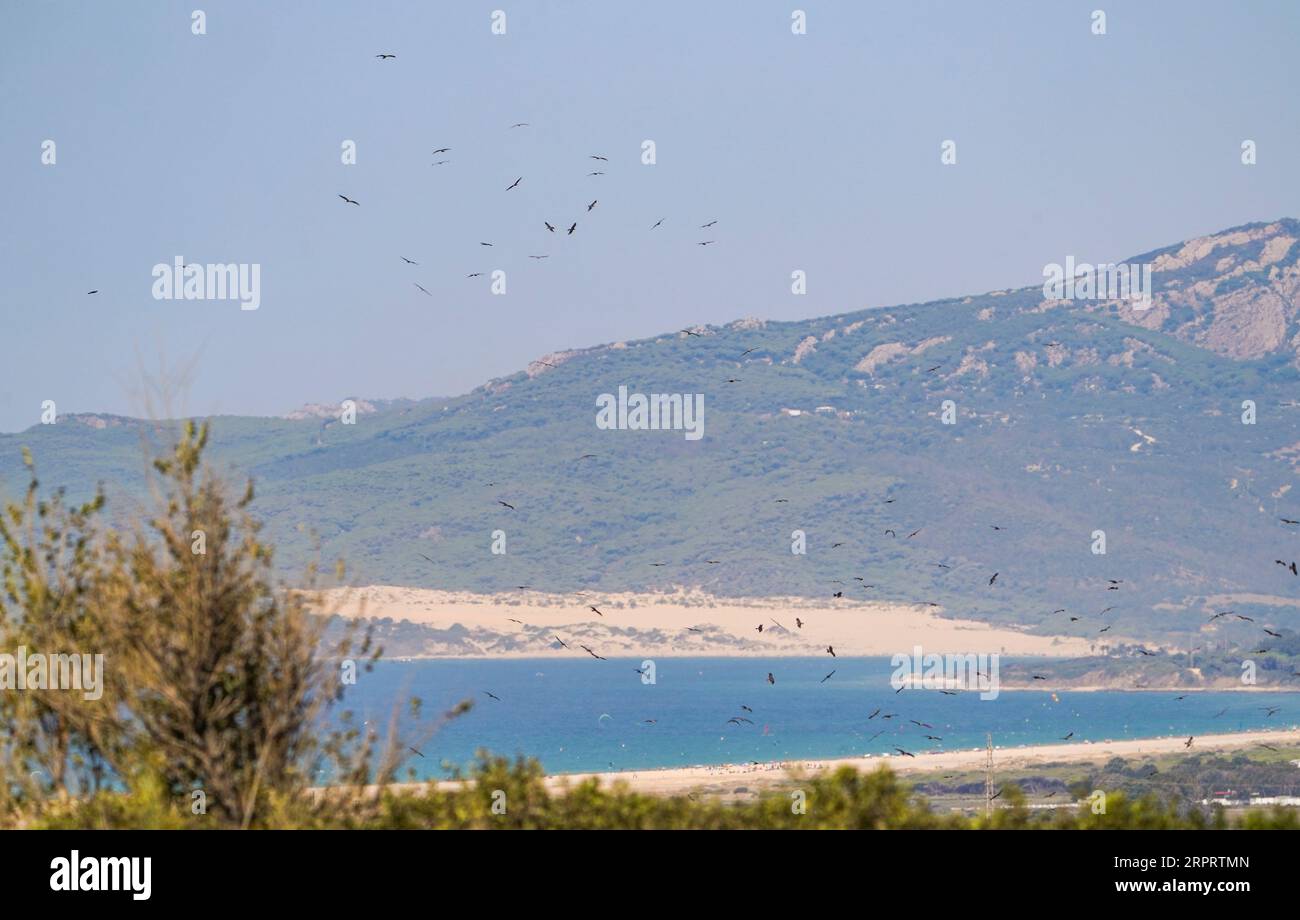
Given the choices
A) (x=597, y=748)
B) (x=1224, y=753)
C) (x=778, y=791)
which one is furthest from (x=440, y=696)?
(x=778, y=791)

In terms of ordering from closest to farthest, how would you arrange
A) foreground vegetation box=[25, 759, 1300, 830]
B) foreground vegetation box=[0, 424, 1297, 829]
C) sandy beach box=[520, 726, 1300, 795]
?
foreground vegetation box=[25, 759, 1300, 830] < foreground vegetation box=[0, 424, 1297, 829] < sandy beach box=[520, 726, 1300, 795]

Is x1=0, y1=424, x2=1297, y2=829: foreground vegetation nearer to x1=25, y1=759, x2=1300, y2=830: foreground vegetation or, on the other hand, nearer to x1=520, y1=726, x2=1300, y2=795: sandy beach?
x1=25, y1=759, x2=1300, y2=830: foreground vegetation

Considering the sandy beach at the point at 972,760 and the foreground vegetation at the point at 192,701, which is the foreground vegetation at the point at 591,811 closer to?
the foreground vegetation at the point at 192,701

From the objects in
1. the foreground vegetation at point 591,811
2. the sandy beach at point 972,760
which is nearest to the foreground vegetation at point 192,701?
the foreground vegetation at point 591,811

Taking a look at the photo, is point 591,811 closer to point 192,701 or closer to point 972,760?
point 192,701

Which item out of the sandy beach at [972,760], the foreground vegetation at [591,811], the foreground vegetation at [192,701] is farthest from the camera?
the sandy beach at [972,760]

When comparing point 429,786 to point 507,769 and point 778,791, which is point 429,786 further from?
point 778,791

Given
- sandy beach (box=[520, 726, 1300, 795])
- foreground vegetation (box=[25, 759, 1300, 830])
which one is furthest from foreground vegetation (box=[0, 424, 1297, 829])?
sandy beach (box=[520, 726, 1300, 795])

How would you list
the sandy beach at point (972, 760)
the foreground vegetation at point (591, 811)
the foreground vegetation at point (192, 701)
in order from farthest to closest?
1. the sandy beach at point (972, 760)
2. the foreground vegetation at point (192, 701)
3. the foreground vegetation at point (591, 811)
